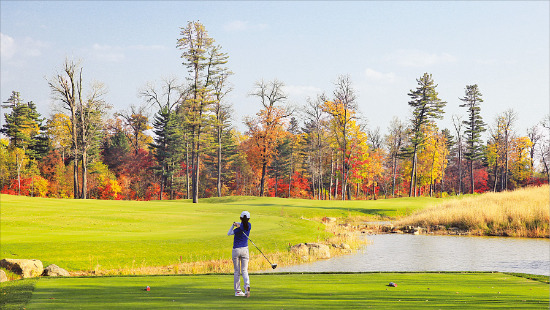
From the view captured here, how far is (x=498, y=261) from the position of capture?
78.1 ft

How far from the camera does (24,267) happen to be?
1642 cm

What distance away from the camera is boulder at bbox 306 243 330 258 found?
24.8 meters

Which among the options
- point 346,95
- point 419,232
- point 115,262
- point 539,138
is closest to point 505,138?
point 539,138

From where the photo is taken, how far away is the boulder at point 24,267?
16344 millimetres

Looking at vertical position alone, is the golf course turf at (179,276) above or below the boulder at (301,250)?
above

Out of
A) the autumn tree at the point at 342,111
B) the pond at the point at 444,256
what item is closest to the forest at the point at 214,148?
the autumn tree at the point at 342,111

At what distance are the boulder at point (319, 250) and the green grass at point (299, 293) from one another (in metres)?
10.1

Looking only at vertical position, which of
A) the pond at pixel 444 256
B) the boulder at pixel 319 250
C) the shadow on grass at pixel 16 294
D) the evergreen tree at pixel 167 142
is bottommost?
the pond at pixel 444 256

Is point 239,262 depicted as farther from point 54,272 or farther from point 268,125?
point 268,125

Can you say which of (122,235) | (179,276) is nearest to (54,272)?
(179,276)

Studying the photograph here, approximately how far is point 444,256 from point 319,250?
701 centimetres

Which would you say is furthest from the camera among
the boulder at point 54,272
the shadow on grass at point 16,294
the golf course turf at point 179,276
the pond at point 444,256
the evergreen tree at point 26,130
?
the evergreen tree at point 26,130

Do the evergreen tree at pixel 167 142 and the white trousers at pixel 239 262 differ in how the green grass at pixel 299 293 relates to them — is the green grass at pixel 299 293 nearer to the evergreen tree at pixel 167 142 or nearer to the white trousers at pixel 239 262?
the white trousers at pixel 239 262

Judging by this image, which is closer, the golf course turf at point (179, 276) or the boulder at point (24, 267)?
the golf course turf at point (179, 276)
